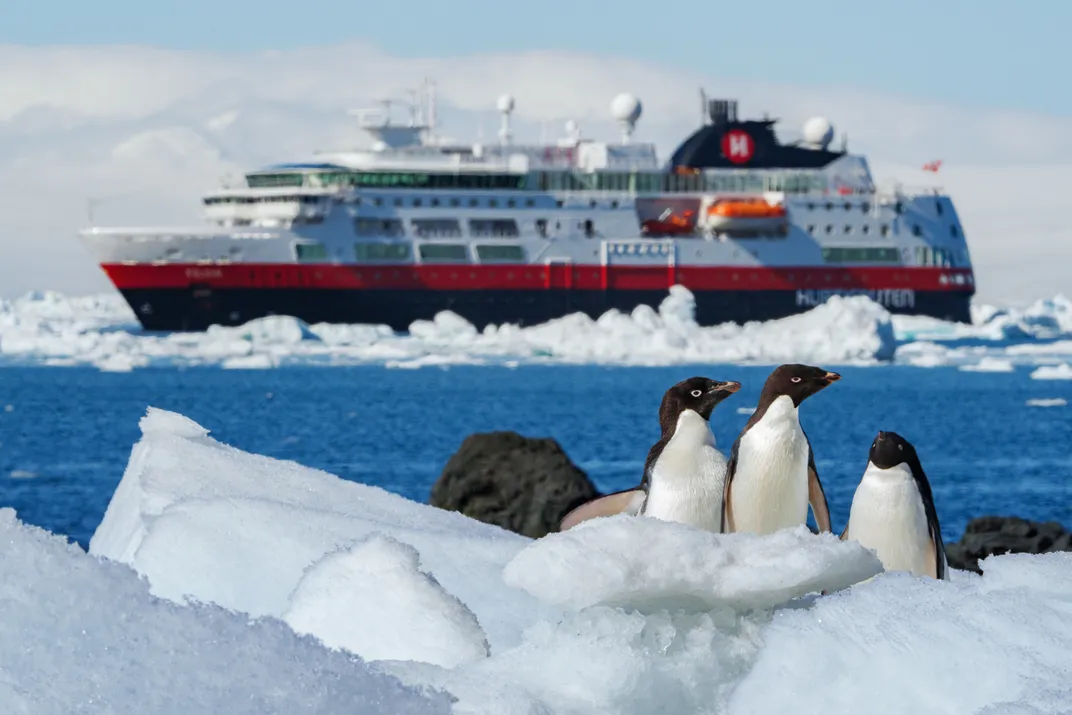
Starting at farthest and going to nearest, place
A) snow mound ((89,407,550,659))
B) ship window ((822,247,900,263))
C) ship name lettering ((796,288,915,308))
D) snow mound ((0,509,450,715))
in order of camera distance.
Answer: ship window ((822,247,900,263)), ship name lettering ((796,288,915,308)), snow mound ((89,407,550,659)), snow mound ((0,509,450,715))

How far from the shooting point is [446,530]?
477cm

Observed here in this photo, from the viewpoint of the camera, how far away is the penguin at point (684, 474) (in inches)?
201

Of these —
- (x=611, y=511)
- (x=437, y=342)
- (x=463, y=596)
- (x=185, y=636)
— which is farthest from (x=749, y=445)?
(x=437, y=342)

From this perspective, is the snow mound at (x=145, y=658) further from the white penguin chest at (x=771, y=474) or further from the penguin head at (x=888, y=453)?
the penguin head at (x=888, y=453)

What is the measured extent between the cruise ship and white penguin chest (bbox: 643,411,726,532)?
48.2m

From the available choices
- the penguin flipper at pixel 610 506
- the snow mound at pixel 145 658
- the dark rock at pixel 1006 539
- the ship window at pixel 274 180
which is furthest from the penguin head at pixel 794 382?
the ship window at pixel 274 180

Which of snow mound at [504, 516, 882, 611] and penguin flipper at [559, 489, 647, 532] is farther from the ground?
→ snow mound at [504, 516, 882, 611]

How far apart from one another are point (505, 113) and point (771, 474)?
5393cm

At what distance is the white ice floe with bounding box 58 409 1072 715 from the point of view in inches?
118

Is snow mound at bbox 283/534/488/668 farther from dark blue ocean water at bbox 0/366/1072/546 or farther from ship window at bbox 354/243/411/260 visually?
ship window at bbox 354/243/411/260

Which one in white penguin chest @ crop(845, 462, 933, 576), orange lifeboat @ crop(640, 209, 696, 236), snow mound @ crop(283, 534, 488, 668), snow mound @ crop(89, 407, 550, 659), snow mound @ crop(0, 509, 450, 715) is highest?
snow mound @ crop(0, 509, 450, 715)

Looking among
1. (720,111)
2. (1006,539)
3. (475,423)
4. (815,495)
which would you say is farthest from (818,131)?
(815,495)

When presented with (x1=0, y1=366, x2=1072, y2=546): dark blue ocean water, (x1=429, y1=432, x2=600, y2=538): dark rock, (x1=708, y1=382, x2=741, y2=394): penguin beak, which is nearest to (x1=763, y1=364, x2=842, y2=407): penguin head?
(x1=708, y1=382, x2=741, y2=394): penguin beak

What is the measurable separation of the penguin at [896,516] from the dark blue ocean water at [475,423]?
12203mm
